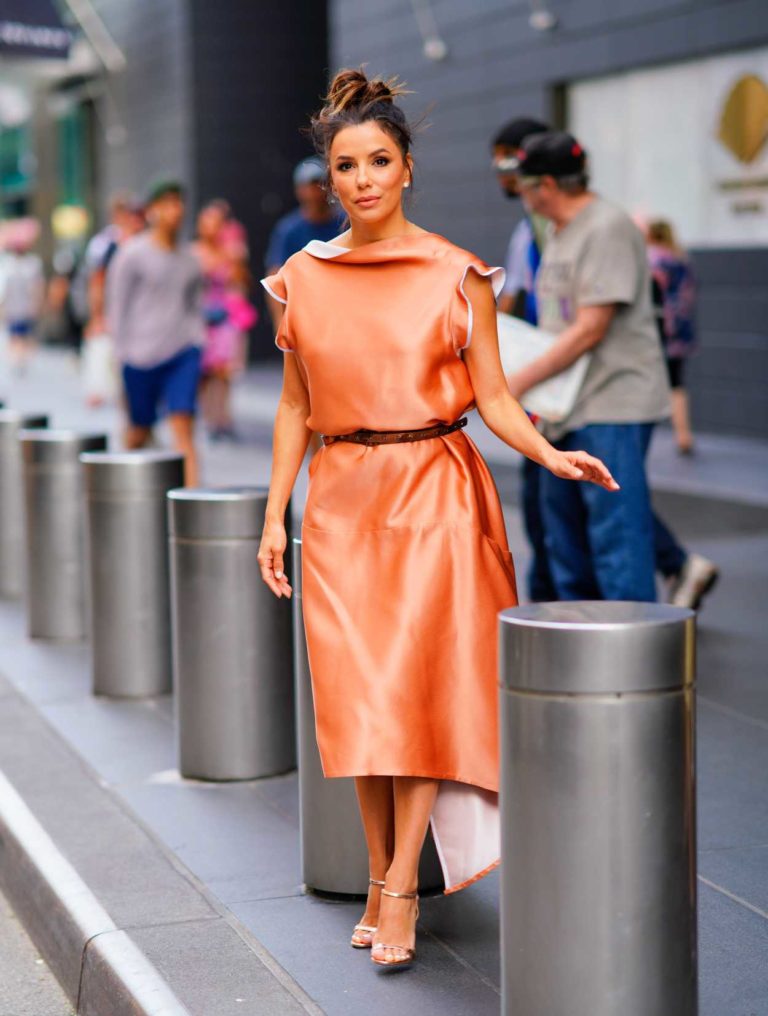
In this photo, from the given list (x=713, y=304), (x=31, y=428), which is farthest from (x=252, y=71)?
(x=31, y=428)

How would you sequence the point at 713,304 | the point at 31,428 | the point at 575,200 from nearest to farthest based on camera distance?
the point at 575,200 → the point at 31,428 → the point at 713,304

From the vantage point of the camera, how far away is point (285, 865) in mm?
4508

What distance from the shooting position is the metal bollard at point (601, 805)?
9.43 feet

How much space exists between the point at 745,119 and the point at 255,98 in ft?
45.4

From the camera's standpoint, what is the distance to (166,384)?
10.6 m

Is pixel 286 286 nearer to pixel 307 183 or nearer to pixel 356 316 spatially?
pixel 356 316

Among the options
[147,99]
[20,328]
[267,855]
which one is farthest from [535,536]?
[147,99]

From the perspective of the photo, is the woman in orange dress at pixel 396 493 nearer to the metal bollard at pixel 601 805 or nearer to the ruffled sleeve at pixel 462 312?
the ruffled sleeve at pixel 462 312

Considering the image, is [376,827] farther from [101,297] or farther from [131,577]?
[101,297]

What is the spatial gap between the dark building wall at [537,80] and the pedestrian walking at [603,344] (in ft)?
21.4

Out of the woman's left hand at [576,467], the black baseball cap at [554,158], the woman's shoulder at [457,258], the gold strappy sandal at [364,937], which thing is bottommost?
the gold strappy sandal at [364,937]

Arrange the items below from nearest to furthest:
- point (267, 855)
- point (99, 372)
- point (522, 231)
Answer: point (267, 855) < point (522, 231) < point (99, 372)

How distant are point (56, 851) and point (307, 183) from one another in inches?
303

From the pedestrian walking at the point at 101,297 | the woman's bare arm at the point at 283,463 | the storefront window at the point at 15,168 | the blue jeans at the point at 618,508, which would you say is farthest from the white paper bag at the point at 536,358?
the storefront window at the point at 15,168
